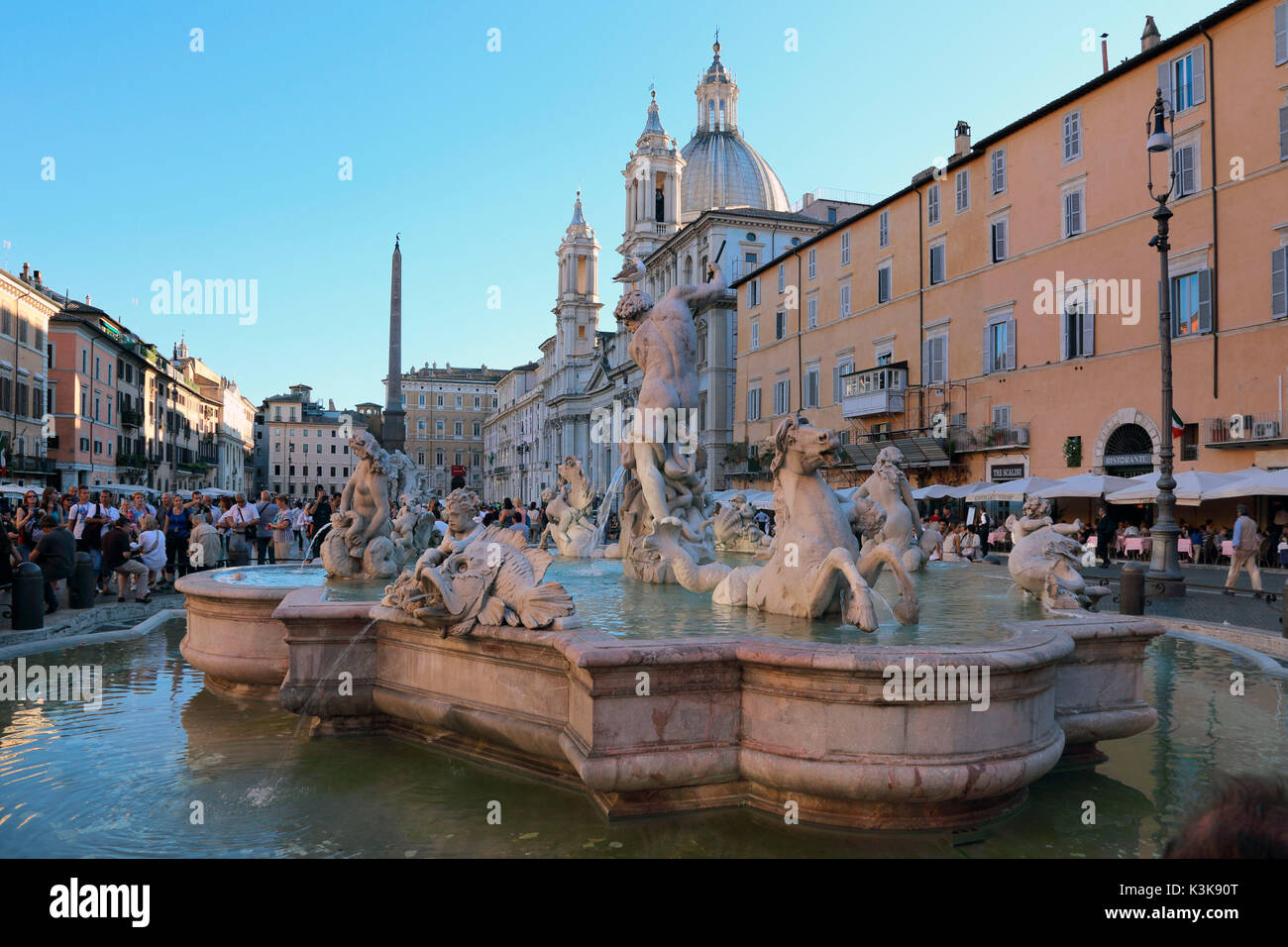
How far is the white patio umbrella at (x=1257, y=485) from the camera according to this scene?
17.9 meters

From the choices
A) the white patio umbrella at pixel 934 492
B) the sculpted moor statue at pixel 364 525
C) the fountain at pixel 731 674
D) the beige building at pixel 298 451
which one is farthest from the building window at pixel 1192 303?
the beige building at pixel 298 451

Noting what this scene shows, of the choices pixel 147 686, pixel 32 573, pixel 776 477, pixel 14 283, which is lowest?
pixel 147 686

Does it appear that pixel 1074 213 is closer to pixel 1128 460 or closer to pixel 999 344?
pixel 999 344

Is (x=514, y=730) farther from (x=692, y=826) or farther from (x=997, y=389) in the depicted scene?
(x=997, y=389)

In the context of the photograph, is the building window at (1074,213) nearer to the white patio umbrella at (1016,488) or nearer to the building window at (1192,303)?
the building window at (1192,303)

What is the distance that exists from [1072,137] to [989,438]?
961 centimetres

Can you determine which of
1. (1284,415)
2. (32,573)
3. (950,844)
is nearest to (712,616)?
(950,844)

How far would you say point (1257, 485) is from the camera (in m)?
18.2

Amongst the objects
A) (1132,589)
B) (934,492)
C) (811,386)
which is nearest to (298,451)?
(811,386)

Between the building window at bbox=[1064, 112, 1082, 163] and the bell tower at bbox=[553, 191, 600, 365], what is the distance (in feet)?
231

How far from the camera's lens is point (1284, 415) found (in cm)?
1980

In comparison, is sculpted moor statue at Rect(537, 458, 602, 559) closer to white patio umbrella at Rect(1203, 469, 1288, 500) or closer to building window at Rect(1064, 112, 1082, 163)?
white patio umbrella at Rect(1203, 469, 1288, 500)

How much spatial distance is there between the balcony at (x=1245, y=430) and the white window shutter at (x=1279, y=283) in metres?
2.39
